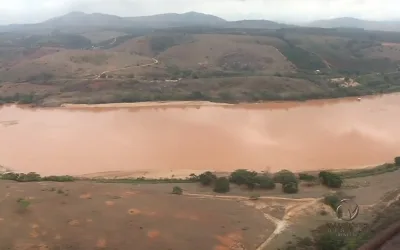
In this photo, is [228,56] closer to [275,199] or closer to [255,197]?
[255,197]

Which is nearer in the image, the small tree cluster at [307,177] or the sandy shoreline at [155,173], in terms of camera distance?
the small tree cluster at [307,177]

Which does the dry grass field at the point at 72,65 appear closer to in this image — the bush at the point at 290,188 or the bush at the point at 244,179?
the bush at the point at 244,179

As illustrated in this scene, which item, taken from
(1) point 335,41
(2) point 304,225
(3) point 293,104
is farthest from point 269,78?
(2) point 304,225

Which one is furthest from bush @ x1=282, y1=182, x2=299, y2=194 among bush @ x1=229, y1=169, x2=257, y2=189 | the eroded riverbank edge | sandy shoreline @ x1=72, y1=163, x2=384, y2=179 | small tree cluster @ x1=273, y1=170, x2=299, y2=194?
the eroded riverbank edge

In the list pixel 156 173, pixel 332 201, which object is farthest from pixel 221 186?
pixel 156 173

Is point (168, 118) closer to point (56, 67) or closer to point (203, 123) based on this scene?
point (203, 123)

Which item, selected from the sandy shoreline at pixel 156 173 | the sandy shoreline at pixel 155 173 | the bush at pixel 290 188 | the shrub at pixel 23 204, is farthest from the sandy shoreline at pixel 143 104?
the shrub at pixel 23 204
